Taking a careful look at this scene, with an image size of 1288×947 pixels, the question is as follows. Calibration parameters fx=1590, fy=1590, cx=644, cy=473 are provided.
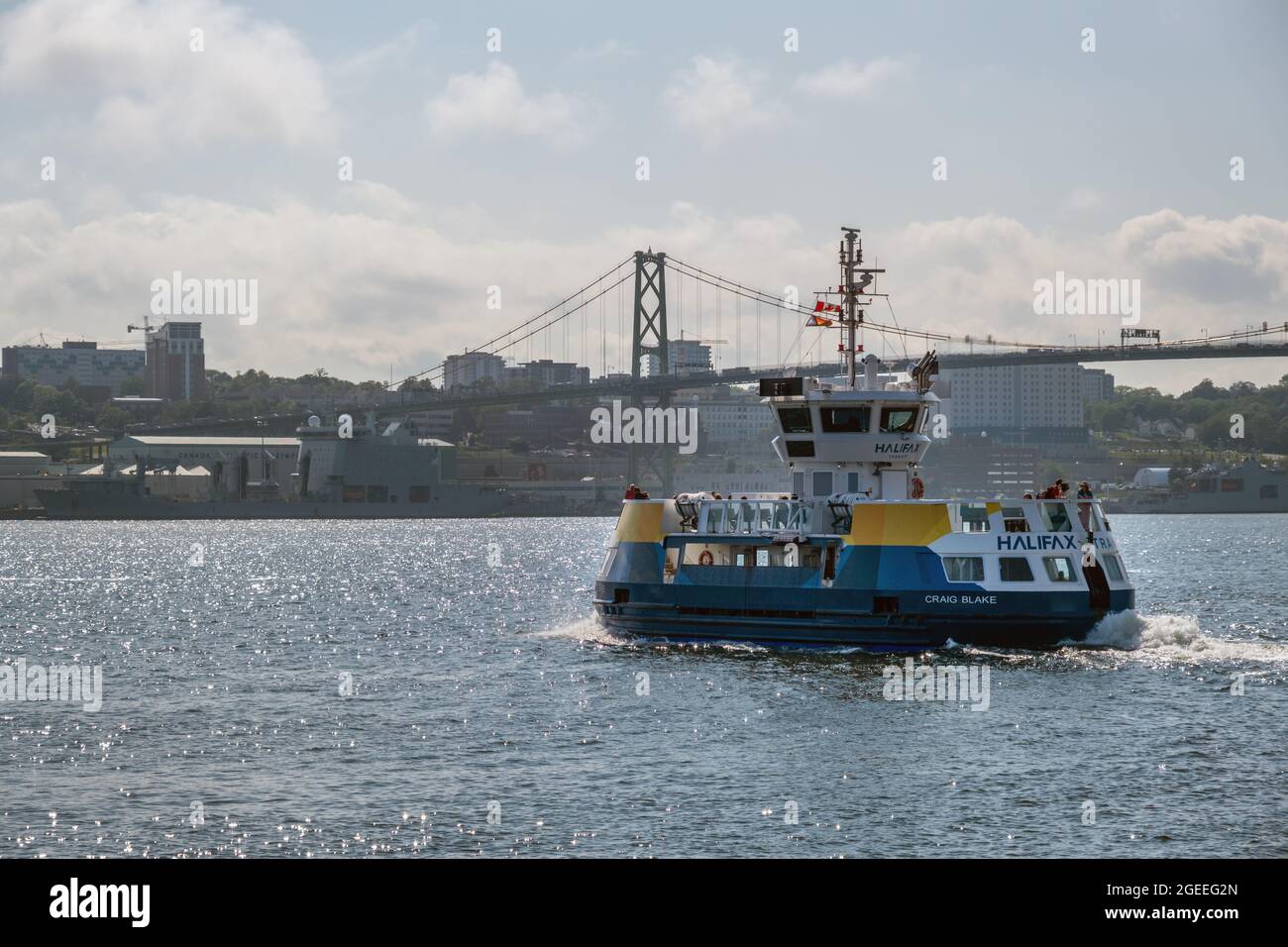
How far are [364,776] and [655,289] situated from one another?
172 meters

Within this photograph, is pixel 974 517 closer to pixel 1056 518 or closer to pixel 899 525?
pixel 899 525

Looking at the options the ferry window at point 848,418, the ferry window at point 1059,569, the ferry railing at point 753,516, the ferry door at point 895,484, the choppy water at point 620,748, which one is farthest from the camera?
the ferry door at point 895,484

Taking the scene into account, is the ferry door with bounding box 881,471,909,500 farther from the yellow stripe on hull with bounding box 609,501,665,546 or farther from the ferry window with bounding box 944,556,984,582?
the yellow stripe on hull with bounding box 609,501,665,546

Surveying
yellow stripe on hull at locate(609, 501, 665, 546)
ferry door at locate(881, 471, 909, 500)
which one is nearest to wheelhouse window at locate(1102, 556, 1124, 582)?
ferry door at locate(881, 471, 909, 500)

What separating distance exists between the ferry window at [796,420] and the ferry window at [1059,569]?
8011mm

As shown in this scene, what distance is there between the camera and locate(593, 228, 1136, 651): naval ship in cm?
3806

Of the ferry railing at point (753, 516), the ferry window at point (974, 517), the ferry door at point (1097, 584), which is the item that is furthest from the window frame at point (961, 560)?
the ferry railing at point (753, 516)

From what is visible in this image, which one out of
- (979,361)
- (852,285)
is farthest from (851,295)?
(979,361)

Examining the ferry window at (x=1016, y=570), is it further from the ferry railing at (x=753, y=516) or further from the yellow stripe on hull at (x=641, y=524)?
the yellow stripe on hull at (x=641, y=524)

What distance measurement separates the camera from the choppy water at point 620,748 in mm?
21938

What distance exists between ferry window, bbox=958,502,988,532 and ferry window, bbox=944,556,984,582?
0.82m

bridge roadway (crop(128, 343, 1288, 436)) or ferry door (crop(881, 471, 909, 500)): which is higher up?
bridge roadway (crop(128, 343, 1288, 436))

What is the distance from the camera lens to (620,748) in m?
28.5
